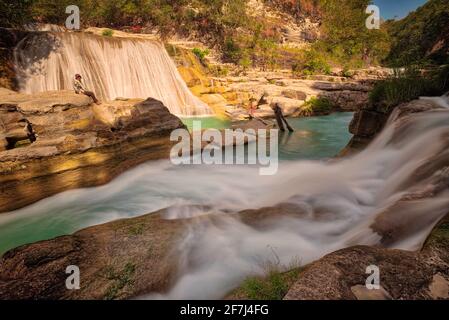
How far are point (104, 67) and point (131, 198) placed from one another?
45.6ft

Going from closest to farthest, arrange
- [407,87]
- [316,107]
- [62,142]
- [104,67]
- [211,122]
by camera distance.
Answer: [62,142] < [407,87] < [104,67] < [211,122] < [316,107]

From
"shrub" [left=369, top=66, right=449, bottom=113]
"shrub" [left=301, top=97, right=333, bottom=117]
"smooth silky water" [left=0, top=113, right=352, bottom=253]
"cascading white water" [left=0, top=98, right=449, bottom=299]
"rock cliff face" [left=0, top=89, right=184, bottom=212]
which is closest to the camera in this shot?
"cascading white water" [left=0, top=98, right=449, bottom=299]

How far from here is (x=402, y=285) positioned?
2434 mm

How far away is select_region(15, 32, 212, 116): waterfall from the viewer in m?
15.7

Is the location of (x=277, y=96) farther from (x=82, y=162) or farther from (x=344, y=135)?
(x=82, y=162)

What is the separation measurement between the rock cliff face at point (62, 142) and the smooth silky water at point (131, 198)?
0.35 metres

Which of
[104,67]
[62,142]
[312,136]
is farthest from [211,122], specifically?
[62,142]

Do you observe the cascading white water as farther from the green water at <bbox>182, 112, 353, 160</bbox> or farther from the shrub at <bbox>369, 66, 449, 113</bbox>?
the green water at <bbox>182, 112, 353, 160</bbox>

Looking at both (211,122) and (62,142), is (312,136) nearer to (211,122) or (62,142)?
(211,122)

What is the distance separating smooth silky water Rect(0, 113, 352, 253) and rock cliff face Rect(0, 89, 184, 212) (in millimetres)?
348

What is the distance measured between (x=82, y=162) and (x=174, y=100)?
14.5 metres

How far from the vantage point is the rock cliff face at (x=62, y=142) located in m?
6.81

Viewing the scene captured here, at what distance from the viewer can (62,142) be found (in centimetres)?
743

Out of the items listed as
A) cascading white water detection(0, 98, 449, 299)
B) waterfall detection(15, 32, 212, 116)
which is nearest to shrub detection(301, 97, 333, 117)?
waterfall detection(15, 32, 212, 116)
